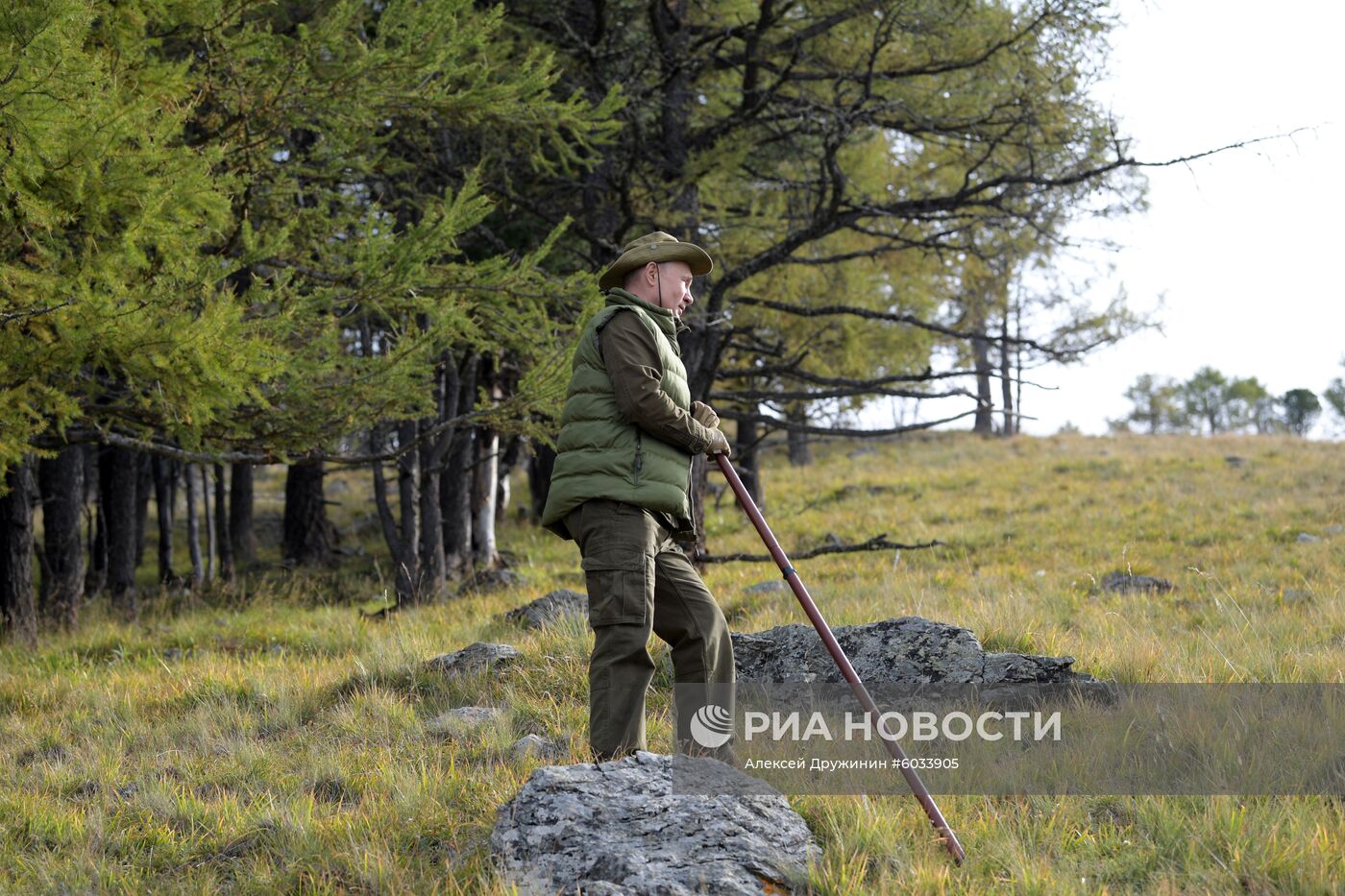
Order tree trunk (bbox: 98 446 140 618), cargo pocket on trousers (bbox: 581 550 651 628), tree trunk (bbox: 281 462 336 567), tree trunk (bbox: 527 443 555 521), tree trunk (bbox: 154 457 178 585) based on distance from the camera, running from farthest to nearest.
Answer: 1. tree trunk (bbox: 281 462 336 567)
2. tree trunk (bbox: 527 443 555 521)
3. tree trunk (bbox: 154 457 178 585)
4. tree trunk (bbox: 98 446 140 618)
5. cargo pocket on trousers (bbox: 581 550 651 628)

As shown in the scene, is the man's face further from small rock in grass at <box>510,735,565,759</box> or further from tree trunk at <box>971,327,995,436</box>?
tree trunk at <box>971,327,995,436</box>

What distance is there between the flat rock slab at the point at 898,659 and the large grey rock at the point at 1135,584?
3.67 m

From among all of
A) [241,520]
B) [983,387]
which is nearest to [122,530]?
[241,520]

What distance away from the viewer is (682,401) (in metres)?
4.30

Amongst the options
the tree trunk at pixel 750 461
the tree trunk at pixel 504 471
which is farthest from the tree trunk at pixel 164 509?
the tree trunk at pixel 750 461

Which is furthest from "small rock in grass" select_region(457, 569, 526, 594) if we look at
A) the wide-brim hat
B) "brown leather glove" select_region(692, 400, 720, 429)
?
the wide-brim hat

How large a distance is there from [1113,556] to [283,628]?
8128 mm

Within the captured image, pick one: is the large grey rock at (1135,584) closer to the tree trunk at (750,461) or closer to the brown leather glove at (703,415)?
the brown leather glove at (703,415)

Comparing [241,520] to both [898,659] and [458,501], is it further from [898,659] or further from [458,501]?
[898,659]

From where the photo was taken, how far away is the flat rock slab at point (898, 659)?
208 inches

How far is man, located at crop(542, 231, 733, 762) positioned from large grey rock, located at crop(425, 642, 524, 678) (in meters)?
2.02

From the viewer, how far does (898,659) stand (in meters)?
5.41

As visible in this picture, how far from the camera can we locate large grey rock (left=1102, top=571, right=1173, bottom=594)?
8812mm

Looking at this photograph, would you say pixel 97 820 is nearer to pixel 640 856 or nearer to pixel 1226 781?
pixel 640 856
